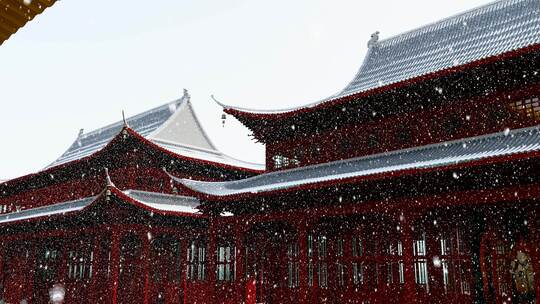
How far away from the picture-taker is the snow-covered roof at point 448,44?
13.2m

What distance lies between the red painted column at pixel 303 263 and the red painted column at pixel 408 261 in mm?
2367

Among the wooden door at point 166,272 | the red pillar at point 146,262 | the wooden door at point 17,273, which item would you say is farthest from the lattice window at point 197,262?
the wooden door at point 17,273

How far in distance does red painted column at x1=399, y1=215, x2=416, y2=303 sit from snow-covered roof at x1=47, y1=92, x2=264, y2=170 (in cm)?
1119

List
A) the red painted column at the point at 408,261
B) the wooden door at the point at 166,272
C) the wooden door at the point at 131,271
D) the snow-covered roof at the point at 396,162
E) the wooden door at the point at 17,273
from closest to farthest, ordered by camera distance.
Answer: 1. the snow-covered roof at the point at 396,162
2. the red painted column at the point at 408,261
3. the wooden door at the point at 166,272
4. the wooden door at the point at 131,271
5. the wooden door at the point at 17,273

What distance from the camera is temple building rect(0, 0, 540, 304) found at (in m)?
9.93

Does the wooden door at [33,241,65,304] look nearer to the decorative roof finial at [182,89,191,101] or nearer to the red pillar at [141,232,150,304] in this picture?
the red pillar at [141,232,150,304]

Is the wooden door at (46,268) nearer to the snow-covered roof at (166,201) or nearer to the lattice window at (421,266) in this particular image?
the snow-covered roof at (166,201)

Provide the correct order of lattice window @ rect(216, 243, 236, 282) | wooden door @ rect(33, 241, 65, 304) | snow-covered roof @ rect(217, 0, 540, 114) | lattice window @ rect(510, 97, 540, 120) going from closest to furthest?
lattice window @ rect(510, 97, 540, 120), snow-covered roof @ rect(217, 0, 540, 114), lattice window @ rect(216, 243, 236, 282), wooden door @ rect(33, 241, 65, 304)

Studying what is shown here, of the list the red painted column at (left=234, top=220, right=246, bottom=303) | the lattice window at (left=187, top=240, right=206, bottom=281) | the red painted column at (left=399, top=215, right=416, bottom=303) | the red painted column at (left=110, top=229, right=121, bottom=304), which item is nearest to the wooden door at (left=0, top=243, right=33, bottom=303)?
the red painted column at (left=110, top=229, right=121, bottom=304)

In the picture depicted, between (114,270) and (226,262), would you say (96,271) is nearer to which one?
(114,270)

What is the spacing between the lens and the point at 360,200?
439 inches

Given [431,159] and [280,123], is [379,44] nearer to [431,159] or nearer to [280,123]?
[280,123]

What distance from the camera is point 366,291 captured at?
1136 cm

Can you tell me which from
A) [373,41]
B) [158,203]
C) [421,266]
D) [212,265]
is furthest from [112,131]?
[421,266]
